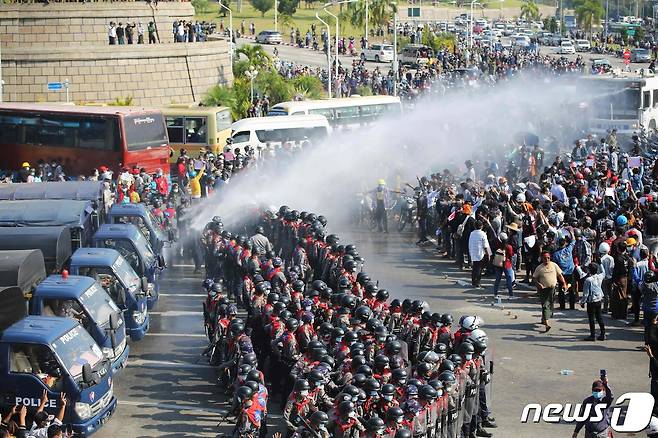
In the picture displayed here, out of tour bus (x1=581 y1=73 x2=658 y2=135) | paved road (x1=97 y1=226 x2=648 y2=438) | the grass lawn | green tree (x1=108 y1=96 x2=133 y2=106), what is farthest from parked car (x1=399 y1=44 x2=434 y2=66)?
paved road (x1=97 y1=226 x2=648 y2=438)

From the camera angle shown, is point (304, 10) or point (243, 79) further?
point (304, 10)

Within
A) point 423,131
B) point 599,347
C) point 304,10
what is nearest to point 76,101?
point 423,131

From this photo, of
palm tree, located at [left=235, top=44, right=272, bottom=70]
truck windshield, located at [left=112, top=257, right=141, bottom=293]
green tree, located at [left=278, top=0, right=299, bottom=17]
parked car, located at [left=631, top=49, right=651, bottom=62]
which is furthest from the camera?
green tree, located at [left=278, top=0, right=299, bottom=17]

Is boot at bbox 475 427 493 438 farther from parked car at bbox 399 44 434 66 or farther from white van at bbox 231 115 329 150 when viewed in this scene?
parked car at bbox 399 44 434 66

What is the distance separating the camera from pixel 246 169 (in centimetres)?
3575

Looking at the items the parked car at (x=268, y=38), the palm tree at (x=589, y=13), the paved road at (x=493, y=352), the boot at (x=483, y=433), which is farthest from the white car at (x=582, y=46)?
the boot at (x=483, y=433)

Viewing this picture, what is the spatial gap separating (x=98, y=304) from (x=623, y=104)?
2940cm

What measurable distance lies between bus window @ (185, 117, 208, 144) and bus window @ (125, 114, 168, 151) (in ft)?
9.75

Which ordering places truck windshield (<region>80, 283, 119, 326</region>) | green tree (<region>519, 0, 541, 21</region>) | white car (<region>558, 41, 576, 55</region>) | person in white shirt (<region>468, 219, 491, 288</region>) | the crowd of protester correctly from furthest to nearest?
green tree (<region>519, 0, 541, 21</region>), white car (<region>558, 41, 576, 55</region>), person in white shirt (<region>468, 219, 491, 288</region>), the crowd of protester, truck windshield (<region>80, 283, 119, 326</region>)

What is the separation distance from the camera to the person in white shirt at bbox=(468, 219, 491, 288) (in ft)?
85.3

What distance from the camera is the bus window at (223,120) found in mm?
42000

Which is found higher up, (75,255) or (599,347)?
(75,255)

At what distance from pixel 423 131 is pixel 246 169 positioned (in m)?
13.0

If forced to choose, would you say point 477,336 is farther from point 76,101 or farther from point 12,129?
point 76,101
